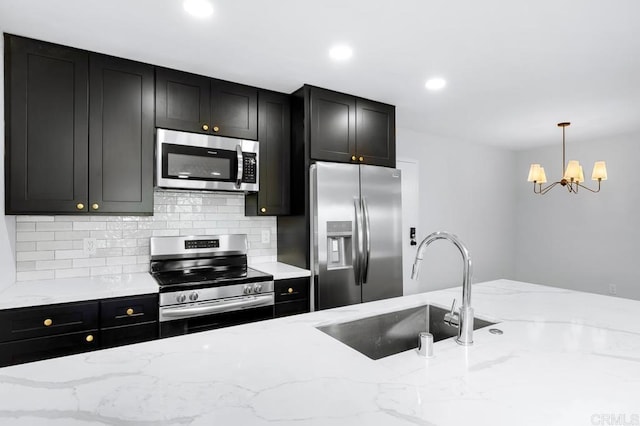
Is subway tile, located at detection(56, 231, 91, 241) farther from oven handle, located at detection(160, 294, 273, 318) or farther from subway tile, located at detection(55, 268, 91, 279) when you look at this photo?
oven handle, located at detection(160, 294, 273, 318)

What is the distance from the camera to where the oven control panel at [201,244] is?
278cm

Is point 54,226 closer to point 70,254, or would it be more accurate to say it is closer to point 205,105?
point 70,254

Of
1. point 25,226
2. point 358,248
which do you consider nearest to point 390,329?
point 358,248

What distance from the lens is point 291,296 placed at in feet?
8.73

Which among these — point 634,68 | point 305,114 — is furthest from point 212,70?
point 634,68

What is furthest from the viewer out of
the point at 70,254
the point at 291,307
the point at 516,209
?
the point at 516,209

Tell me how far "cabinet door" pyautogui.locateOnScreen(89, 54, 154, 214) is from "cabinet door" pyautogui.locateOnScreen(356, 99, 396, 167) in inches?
67.0

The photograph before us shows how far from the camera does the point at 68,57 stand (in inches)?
86.4

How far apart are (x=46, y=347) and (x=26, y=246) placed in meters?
0.81

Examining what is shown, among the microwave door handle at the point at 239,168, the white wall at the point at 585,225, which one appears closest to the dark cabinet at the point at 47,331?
the microwave door handle at the point at 239,168

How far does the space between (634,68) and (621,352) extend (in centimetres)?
248

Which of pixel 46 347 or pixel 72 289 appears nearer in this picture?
pixel 46 347

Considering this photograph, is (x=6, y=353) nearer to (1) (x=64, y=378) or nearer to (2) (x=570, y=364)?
(1) (x=64, y=378)

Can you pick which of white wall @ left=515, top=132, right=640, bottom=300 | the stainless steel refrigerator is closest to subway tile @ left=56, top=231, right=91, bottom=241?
the stainless steel refrigerator
